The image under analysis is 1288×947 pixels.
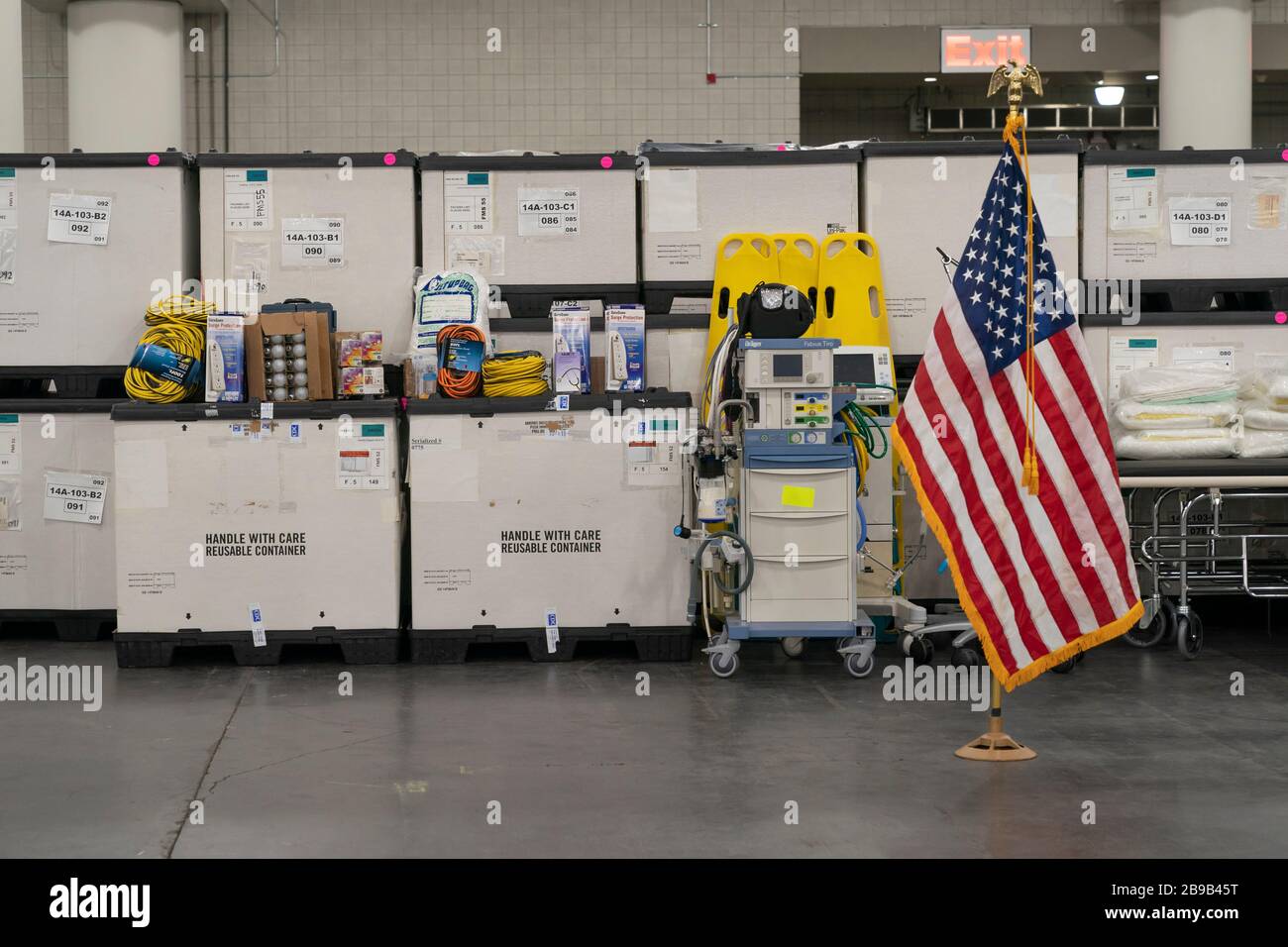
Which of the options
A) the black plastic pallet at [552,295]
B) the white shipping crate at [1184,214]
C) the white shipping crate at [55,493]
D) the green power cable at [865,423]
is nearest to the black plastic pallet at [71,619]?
the white shipping crate at [55,493]

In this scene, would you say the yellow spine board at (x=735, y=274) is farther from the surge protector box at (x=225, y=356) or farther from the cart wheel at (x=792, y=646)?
the surge protector box at (x=225, y=356)

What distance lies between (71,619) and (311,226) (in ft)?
7.57

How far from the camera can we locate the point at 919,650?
6.43 metres

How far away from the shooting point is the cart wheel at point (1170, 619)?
6822 millimetres

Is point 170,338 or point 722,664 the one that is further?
point 170,338

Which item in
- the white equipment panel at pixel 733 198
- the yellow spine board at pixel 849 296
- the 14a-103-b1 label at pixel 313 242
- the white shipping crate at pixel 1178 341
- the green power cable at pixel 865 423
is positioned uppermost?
the white equipment panel at pixel 733 198

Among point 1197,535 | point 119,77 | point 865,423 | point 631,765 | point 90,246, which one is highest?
point 119,77

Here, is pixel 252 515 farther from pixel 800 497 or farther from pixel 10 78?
pixel 10 78

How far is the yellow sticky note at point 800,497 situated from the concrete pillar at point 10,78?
468 centimetres

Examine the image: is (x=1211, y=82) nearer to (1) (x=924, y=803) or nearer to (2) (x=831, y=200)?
(2) (x=831, y=200)

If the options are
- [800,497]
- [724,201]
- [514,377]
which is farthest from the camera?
[724,201]

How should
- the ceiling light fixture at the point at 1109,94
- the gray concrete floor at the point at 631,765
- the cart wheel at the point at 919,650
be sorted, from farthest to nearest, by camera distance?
the ceiling light fixture at the point at 1109,94 < the cart wheel at the point at 919,650 < the gray concrete floor at the point at 631,765

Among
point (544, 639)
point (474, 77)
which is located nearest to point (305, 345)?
point (544, 639)

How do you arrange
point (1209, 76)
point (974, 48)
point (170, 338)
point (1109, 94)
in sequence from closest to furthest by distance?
point (170, 338), point (1209, 76), point (974, 48), point (1109, 94)
